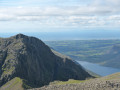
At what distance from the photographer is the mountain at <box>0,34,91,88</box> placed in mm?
156500

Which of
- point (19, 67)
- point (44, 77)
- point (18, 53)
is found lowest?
point (44, 77)

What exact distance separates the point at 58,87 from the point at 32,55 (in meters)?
85.9

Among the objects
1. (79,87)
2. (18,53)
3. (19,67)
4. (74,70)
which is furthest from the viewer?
(74,70)

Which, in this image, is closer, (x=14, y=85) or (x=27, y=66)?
(x=14, y=85)

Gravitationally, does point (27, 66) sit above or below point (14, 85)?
above

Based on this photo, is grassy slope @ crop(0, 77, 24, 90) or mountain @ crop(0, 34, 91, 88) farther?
mountain @ crop(0, 34, 91, 88)

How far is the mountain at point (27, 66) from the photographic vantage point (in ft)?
513

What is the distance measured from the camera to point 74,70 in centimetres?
19925

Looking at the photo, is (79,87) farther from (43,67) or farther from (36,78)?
(43,67)

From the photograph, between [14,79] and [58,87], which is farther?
[14,79]

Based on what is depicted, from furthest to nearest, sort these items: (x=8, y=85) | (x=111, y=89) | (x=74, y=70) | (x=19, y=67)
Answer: (x=74, y=70)
(x=19, y=67)
(x=8, y=85)
(x=111, y=89)

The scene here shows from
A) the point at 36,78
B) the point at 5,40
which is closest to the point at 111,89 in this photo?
the point at 36,78

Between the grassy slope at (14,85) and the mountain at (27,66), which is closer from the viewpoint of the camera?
the grassy slope at (14,85)

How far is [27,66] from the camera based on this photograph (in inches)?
6599
